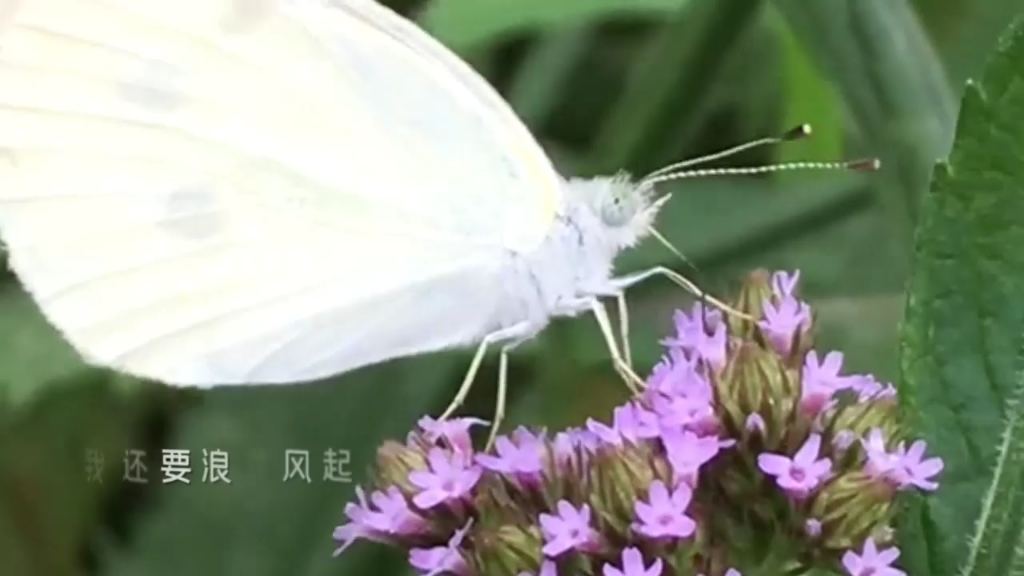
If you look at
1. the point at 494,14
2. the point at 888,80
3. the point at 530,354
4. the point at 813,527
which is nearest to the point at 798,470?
the point at 813,527

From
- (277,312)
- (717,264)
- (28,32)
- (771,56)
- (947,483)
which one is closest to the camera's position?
(947,483)

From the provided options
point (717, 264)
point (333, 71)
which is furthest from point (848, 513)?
point (717, 264)

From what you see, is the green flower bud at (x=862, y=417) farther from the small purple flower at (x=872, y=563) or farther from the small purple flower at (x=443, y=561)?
the small purple flower at (x=443, y=561)

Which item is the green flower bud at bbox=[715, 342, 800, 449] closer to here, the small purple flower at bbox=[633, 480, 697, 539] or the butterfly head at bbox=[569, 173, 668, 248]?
the small purple flower at bbox=[633, 480, 697, 539]

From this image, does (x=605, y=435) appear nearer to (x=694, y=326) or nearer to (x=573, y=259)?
(x=694, y=326)

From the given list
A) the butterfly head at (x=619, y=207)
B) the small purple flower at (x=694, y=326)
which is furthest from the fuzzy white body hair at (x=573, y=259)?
the small purple flower at (x=694, y=326)

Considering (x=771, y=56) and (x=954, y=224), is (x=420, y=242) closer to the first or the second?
(x=954, y=224)
